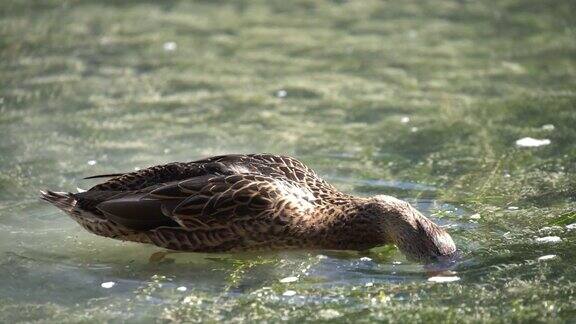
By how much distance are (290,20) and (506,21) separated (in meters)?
2.88

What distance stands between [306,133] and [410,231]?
3131 mm

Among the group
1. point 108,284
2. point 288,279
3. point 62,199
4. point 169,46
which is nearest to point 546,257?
point 288,279

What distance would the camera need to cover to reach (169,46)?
13773mm

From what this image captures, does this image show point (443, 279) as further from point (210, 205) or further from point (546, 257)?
point (210, 205)

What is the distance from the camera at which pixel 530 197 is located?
8.77m

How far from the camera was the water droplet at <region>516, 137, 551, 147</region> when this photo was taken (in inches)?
396

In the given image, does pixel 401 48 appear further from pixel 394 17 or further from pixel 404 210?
pixel 404 210

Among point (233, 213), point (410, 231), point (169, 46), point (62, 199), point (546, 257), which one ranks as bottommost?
point (546, 257)

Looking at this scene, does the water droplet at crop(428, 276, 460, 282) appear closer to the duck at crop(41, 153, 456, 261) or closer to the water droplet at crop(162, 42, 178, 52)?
the duck at crop(41, 153, 456, 261)

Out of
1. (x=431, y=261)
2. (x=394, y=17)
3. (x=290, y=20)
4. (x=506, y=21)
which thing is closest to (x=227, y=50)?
(x=290, y=20)

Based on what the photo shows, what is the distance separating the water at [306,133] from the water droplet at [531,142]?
5cm

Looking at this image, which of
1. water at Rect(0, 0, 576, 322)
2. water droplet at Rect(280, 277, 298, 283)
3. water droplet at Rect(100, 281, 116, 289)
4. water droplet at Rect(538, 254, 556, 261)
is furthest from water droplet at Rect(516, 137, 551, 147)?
water droplet at Rect(100, 281, 116, 289)

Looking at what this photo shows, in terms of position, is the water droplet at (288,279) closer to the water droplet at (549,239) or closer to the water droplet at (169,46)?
the water droplet at (549,239)

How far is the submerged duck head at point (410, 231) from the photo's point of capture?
25.0 ft
